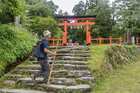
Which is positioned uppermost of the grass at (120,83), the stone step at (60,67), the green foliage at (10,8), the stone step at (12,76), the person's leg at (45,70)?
the green foliage at (10,8)

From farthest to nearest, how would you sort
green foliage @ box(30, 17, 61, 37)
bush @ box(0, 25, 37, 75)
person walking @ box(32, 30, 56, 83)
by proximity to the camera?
green foliage @ box(30, 17, 61, 37), bush @ box(0, 25, 37, 75), person walking @ box(32, 30, 56, 83)

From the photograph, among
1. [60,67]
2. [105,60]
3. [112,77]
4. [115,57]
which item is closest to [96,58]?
[105,60]

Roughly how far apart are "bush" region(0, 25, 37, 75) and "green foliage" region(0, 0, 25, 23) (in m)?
0.63

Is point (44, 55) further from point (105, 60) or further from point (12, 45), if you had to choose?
point (105, 60)

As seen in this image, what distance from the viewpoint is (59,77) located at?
35.3ft

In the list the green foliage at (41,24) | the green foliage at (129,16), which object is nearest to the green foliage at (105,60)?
the green foliage at (41,24)

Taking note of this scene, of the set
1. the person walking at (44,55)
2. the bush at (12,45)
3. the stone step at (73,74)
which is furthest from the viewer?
the bush at (12,45)

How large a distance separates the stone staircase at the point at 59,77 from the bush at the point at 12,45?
14.6 inches

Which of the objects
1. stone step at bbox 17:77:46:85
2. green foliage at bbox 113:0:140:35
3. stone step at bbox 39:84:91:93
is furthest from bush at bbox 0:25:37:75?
green foliage at bbox 113:0:140:35

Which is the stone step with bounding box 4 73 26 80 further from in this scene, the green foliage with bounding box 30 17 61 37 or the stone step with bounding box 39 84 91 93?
the green foliage with bounding box 30 17 61 37

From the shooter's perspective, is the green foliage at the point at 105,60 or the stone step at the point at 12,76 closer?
the stone step at the point at 12,76

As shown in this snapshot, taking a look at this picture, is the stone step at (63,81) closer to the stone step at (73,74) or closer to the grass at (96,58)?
the stone step at (73,74)

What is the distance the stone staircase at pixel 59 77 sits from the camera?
962 cm

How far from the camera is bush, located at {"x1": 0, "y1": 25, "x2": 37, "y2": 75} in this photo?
11.6m
